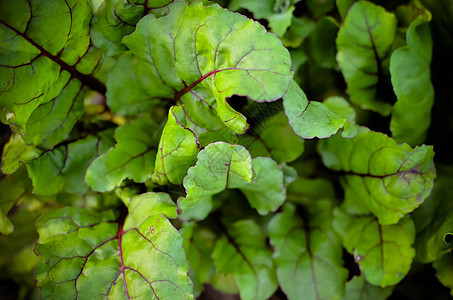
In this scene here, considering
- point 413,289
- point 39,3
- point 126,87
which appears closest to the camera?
point 39,3

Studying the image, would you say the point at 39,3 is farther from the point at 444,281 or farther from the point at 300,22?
the point at 444,281

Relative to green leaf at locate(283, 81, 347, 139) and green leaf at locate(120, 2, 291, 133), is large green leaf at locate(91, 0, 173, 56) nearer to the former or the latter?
green leaf at locate(120, 2, 291, 133)

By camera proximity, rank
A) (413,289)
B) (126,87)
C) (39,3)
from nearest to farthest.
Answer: (39,3), (126,87), (413,289)

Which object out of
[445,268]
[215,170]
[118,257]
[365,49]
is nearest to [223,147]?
[215,170]

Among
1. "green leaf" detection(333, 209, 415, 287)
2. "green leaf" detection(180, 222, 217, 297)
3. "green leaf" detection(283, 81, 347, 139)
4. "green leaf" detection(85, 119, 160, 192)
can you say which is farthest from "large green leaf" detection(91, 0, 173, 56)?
"green leaf" detection(333, 209, 415, 287)

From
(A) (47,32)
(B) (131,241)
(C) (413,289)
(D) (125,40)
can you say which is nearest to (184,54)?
(D) (125,40)

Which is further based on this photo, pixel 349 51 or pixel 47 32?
pixel 349 51

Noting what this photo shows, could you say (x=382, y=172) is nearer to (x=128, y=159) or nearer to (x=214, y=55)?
(x=214, y=55)
